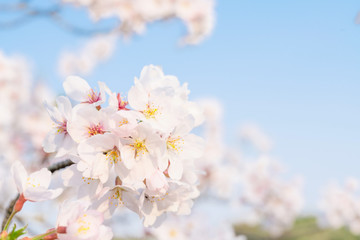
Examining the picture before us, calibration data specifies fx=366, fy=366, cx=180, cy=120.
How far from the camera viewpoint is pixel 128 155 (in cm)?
71

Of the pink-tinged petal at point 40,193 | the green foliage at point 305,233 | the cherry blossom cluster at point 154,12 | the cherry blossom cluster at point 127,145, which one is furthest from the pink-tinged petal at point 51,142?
the green foliage at point 305,233

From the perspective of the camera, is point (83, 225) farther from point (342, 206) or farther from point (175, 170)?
point (342, 206)

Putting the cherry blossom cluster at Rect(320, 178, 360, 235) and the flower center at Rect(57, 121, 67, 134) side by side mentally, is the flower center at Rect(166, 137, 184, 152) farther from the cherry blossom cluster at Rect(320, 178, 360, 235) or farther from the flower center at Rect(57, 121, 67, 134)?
the cherry blossom cluster at Rect(320, 178, 360, 235)

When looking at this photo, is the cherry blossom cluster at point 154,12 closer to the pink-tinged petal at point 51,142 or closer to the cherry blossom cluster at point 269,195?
the cherry blossom cluster at point 269,195

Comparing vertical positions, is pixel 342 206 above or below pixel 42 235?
above

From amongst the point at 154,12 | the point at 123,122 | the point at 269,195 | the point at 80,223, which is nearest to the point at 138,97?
the point at 123,122

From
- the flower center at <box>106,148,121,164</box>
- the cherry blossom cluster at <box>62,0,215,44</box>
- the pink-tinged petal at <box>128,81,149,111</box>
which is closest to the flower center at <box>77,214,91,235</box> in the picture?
the flower center at <box>106,148,121,164</box>

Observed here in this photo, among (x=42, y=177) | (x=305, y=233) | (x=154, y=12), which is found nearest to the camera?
(x=42, y=177)

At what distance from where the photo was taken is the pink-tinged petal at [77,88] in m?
0.81

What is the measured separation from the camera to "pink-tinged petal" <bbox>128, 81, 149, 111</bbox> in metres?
0.73

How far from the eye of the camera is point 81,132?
75cm

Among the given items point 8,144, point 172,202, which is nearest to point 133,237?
point 8,144

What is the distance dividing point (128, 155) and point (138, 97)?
0.39 ft

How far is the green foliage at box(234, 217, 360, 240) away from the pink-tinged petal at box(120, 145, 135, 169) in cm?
637
